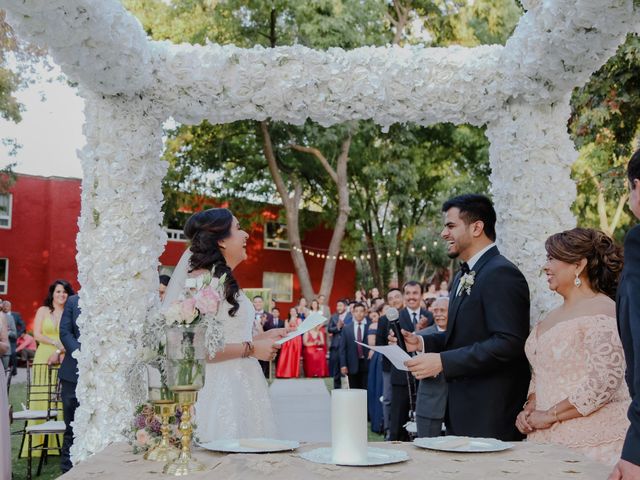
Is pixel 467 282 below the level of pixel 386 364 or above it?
above

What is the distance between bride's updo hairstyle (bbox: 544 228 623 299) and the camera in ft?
10.8

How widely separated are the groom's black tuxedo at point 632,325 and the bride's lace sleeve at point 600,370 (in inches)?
30.8

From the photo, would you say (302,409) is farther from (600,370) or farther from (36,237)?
(36,237)

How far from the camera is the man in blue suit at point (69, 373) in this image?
6590 millimetres

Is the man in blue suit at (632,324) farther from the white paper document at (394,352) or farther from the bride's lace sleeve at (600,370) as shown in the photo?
the white paper document at (394,352)

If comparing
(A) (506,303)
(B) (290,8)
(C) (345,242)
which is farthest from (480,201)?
(C) (345,242)

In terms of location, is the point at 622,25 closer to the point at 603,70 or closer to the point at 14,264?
the point at 603,70

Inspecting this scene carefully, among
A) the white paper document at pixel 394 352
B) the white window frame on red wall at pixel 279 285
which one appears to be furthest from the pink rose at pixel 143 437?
the white window frame on red wall at pixel 279 285

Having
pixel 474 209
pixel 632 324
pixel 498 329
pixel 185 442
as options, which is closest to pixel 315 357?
pixel 474 209

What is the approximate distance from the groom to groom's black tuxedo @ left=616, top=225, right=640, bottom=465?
1342 mm

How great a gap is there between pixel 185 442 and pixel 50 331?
610 cm

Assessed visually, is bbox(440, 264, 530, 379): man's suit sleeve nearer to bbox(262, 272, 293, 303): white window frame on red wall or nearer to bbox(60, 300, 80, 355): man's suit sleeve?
bbox(60, 300, 80, 355): man's suit sleeve

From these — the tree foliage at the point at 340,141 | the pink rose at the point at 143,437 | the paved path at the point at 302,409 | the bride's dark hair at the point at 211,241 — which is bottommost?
the paved path at the point at 302,409

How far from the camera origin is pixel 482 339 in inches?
152
